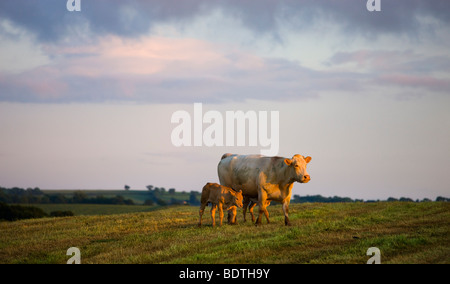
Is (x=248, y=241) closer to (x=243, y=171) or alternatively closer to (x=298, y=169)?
(x=298, y=169)

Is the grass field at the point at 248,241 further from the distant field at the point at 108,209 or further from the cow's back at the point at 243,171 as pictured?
the distant field at the point at 108,209

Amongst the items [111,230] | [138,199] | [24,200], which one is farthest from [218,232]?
[138,199]

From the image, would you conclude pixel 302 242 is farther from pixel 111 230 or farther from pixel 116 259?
pixel 111 230

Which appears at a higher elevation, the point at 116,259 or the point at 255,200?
the point at 255,200

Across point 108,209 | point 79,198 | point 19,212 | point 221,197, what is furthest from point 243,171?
point 79,198

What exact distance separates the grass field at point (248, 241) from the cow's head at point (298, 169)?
203 centimetres

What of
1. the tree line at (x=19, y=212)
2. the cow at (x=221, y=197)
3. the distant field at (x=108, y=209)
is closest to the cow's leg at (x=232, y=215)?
the cow at (x=221, y=197)

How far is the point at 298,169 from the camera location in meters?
22.1

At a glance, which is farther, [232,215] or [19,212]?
[19,212]

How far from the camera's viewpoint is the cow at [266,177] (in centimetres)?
2233

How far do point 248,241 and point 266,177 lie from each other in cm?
618

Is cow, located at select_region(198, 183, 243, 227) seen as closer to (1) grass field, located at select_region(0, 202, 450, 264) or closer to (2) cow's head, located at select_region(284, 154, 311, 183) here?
(1) grass field, located at select_region(0, 202, 450, 264)
